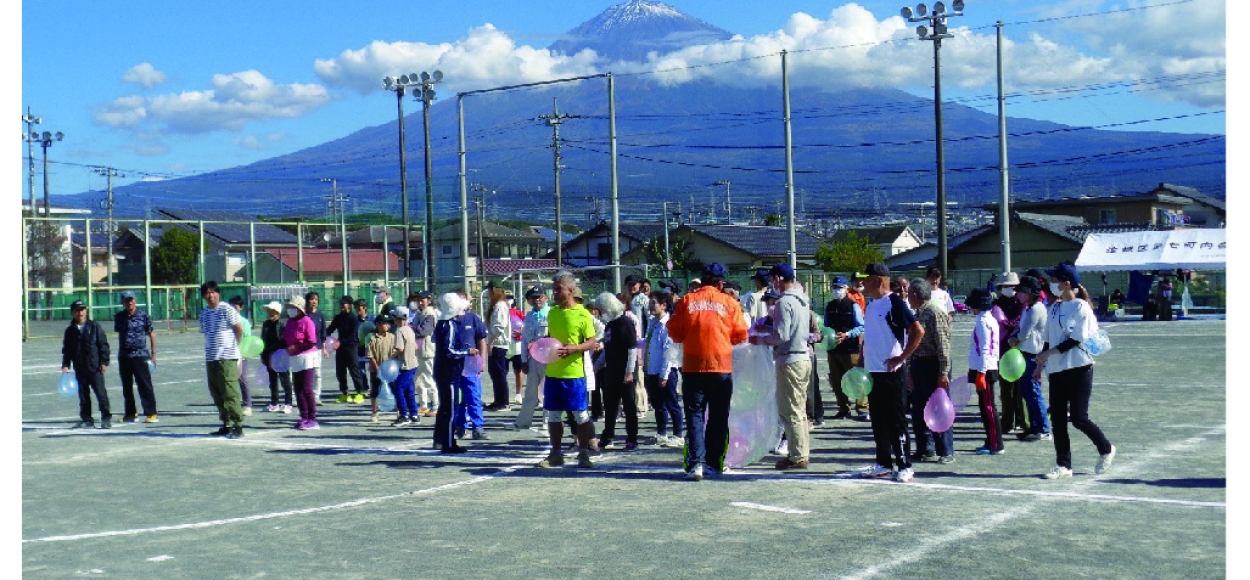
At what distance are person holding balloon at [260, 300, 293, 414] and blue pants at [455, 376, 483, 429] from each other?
4.63m

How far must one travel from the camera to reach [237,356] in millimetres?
15008

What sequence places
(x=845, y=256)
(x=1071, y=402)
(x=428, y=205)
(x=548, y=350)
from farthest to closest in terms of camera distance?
(x=845, y=256) → (x=428, y=205) → (x=548, y=350) → (x=1071, y=402)

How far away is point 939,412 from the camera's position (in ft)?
36.5

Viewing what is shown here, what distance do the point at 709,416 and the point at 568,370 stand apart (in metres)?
1.47

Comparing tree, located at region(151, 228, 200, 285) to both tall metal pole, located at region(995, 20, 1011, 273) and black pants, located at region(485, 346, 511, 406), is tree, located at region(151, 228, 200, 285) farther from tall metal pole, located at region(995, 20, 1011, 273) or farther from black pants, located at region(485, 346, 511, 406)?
black pants, located at region(485, 346, 511, 406)

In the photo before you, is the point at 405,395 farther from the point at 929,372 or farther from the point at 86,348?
the point at 929,372

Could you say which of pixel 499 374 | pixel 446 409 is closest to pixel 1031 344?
pixel 446 409

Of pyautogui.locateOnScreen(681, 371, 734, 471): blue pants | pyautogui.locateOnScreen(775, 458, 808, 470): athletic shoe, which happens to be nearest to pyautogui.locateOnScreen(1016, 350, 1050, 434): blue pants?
pyautogui.locateOnScreen(775, 458, 808, 470): athletic shoe

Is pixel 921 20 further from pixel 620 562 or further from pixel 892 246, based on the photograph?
pixel 892 246

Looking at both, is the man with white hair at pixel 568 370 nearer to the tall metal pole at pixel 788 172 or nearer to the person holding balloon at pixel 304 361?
the person holding balloon at pixel 304 361

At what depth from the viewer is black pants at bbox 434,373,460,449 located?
13164 millimetres

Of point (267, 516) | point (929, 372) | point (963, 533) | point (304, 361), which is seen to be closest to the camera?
point (963, 533)

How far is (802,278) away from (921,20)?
11251 millimetres
